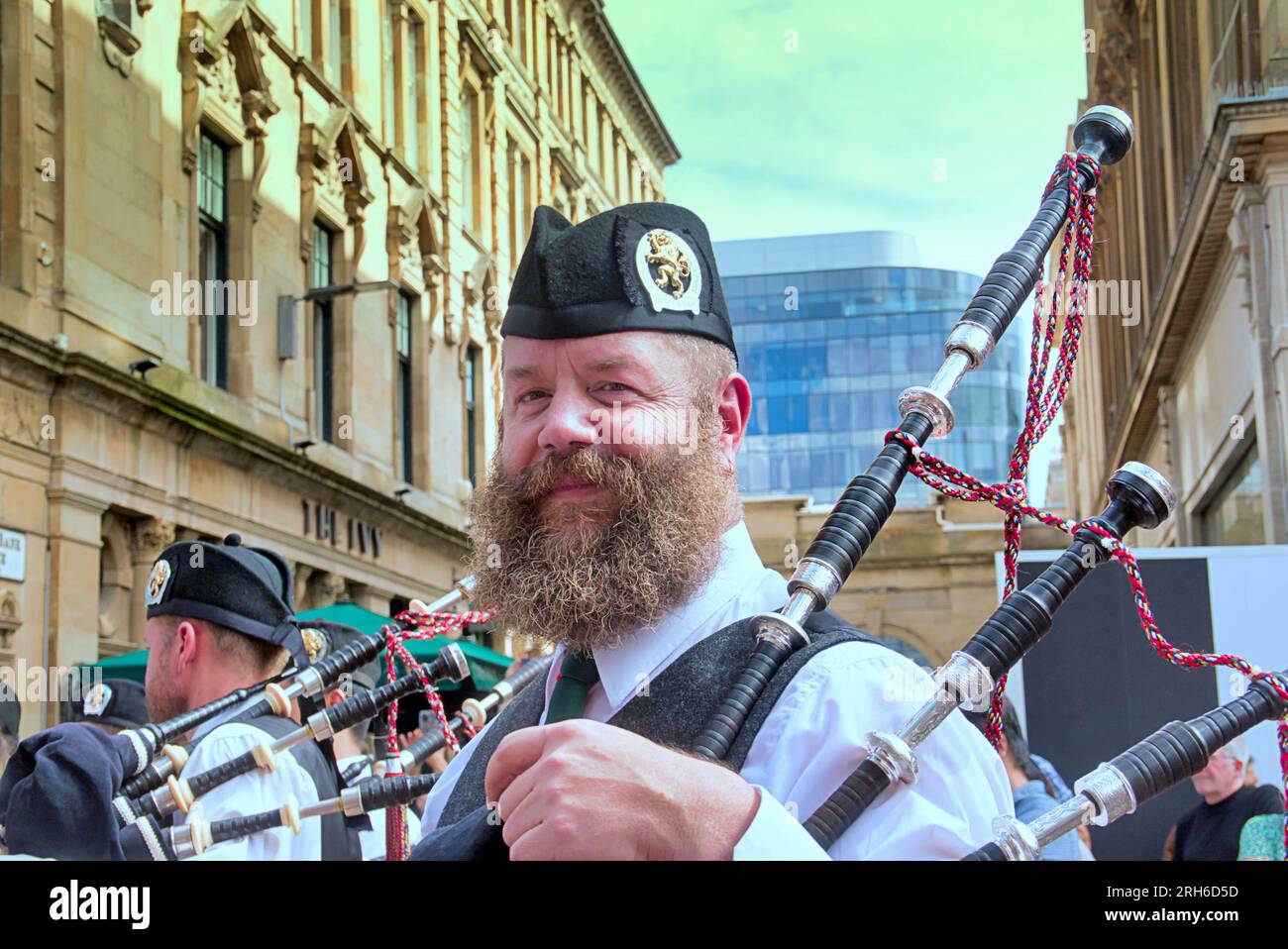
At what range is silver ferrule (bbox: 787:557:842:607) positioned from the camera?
1.44 meters

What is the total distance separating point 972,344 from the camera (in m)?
1.51

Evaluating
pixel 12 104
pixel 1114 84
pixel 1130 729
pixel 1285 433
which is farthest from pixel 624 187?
pixel 1130 729

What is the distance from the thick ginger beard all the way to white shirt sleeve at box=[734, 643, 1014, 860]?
0.77ft

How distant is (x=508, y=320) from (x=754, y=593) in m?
0.43

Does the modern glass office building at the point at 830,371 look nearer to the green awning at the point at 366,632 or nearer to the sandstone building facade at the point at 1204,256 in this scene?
the sandstone building facade at the point at 1204,256

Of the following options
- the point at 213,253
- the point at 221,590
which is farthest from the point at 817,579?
the point at 213,253

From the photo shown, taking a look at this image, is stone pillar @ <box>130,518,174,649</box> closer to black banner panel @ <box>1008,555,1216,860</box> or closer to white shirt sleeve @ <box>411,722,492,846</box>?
black banner panel @ <box>1008,555,1216,860</box>

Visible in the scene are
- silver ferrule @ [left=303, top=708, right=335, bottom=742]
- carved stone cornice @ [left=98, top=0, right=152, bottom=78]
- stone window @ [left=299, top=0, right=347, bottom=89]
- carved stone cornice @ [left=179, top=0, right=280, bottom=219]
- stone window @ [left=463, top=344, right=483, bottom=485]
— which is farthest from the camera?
stone window @ [left=463, top=344, right=483, bottom=485]

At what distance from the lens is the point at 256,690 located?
12.0 feet

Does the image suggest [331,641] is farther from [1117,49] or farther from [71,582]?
[1117,49]

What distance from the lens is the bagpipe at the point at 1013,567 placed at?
1.35 meters

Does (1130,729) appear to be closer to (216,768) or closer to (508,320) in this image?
(216,768)

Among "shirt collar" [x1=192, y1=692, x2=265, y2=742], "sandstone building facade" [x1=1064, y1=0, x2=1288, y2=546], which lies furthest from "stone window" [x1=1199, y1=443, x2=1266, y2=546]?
"shirt collar" [x1=192, y1=692, x2=265, y2=742]

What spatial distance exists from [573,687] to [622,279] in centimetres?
47
